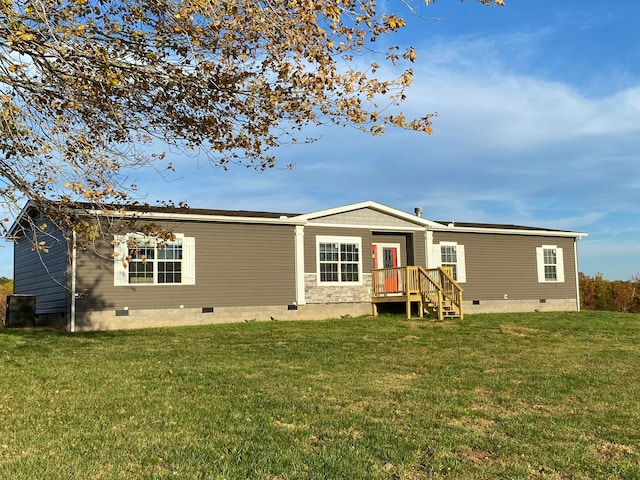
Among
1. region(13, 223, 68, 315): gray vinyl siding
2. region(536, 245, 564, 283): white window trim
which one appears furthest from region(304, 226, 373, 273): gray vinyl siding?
region(536, 245, 564, 283): white window trim

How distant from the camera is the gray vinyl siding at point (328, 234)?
62.4ft

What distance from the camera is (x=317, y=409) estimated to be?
6.64 metres

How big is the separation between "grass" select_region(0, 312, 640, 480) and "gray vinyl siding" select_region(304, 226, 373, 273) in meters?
6.08

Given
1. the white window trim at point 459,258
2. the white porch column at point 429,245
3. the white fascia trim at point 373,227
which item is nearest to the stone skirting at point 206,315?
the white fascia trim at point 373,227

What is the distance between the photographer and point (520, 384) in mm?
8297

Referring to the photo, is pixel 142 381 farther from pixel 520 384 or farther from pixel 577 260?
pixel 577 260

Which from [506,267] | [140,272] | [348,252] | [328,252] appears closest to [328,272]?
[328,252]

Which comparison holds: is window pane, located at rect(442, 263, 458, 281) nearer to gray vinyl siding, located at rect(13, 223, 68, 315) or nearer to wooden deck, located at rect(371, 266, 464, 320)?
wooden deck, located at rect(371, 266, 464, 320)

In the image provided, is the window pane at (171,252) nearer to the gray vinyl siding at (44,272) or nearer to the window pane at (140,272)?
the window pane at (140,272)

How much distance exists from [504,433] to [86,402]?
4.69 metres

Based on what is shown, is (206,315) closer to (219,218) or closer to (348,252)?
(219,218)

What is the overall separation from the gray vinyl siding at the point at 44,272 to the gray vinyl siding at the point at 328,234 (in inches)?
281

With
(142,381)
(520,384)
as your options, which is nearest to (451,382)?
(520,384)

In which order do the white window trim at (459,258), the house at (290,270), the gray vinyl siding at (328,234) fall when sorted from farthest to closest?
the white window trim at (459,258), the gray vinyl siding at (328,234), the house at (290,270)
